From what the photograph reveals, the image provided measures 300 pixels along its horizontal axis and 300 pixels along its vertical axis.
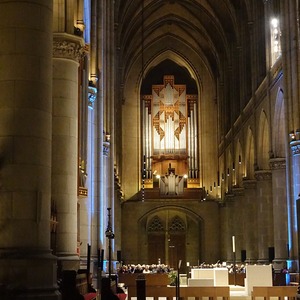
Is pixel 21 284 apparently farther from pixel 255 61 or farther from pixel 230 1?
pixel 230 1

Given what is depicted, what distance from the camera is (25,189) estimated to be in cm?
1096

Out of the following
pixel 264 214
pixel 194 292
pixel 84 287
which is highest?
pixel 264 214

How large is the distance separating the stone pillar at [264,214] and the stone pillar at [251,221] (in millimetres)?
3417

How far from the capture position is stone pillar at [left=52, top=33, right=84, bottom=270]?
1576 centimetres

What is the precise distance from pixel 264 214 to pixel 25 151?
32.0 meters

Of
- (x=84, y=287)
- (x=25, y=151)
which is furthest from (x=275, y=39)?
(x=25, y=151)

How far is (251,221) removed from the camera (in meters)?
46.3

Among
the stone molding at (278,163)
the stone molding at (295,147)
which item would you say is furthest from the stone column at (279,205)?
the stone molding at (295,147)

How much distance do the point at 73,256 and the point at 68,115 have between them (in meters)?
3.37

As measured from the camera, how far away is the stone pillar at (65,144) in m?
15.8

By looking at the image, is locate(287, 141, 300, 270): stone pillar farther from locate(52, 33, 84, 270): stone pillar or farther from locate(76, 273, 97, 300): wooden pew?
locate(76, 273, 97, 300): wooden pew

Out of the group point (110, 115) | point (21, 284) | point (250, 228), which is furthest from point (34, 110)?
point (250, 228)

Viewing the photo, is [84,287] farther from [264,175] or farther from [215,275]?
[264,175]

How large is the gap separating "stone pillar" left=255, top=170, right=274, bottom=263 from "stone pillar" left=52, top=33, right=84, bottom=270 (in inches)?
1031
